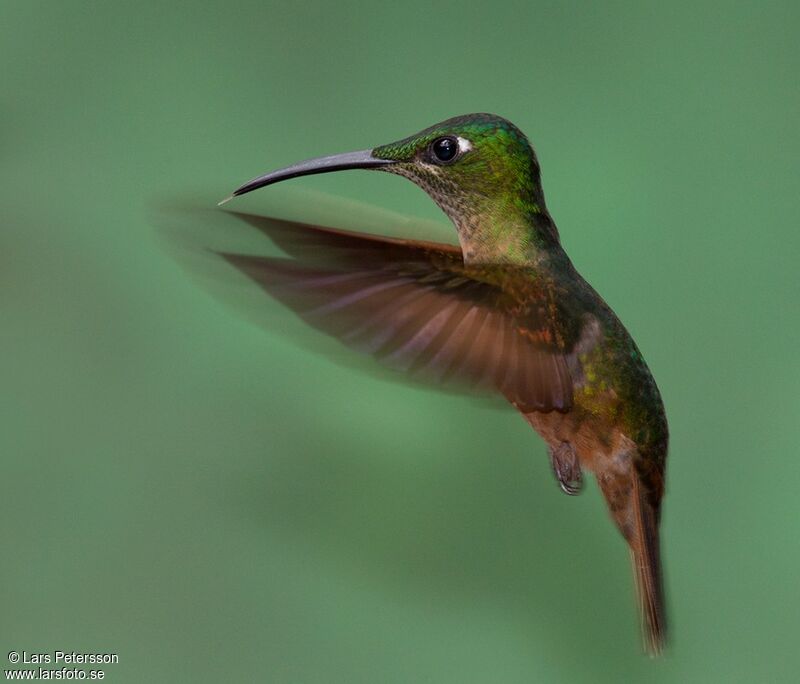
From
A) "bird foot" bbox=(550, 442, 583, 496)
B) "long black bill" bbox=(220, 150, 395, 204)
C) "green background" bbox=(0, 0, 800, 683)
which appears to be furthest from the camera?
"green background" bbox=(0, 0, 800, 683)

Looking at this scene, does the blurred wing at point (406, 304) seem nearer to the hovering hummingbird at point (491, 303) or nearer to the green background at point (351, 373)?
the hovering hummingbird at point (491, 303)

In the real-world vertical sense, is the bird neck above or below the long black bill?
below

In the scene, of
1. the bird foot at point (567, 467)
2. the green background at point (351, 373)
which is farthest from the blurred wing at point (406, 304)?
the green background at point (351, 373)

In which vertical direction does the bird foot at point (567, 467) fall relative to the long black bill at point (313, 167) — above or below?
below

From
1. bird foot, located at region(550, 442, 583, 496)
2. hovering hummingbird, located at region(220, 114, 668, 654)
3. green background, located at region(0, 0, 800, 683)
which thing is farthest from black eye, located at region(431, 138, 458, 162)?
green background, located at region(0, 0, 800, 683)

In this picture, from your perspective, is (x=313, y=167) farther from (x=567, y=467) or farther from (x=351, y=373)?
(x=351, y=373)

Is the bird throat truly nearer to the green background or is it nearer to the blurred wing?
the blurred wing

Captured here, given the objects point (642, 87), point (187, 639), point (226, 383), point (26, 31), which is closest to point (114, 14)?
point (26, 31)
